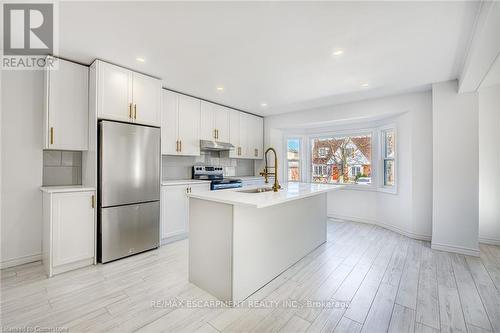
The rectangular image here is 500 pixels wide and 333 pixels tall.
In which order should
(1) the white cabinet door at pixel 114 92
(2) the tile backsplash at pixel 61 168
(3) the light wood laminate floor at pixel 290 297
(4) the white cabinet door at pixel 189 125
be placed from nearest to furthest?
(3) the light wood laminate floor at pixel 290 297 < (1) the white cabinet door at pixel 114 92 < (2) the tile backsplash at pixel 61 168 < (4) the white cabinet door at pixel 189 125

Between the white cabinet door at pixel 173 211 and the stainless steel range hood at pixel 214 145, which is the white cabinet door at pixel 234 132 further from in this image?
the white cabinet door at pixel 173 211

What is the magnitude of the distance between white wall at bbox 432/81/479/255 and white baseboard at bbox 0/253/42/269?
17.7ft

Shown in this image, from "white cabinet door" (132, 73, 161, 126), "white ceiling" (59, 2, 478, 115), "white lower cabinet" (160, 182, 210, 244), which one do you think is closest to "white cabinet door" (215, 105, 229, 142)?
"white ceiling" (59, 2, 478, 115)

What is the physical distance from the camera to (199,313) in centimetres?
187

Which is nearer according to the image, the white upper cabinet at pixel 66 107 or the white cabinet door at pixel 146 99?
the white upper cabinet at pixel 66 107

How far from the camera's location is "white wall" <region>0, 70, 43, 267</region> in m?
2.63

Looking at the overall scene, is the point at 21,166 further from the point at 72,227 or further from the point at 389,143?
the point at 389,143

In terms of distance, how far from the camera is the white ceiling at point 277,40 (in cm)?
182

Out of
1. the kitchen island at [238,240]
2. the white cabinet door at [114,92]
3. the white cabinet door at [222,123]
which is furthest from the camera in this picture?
the white cabinet door at [222,123]

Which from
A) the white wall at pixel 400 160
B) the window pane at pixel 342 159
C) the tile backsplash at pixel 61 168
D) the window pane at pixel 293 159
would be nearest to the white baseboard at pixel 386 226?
the white wall at pixel 400 160

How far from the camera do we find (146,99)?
3.15 m

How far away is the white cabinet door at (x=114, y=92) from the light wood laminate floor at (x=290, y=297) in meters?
1.87

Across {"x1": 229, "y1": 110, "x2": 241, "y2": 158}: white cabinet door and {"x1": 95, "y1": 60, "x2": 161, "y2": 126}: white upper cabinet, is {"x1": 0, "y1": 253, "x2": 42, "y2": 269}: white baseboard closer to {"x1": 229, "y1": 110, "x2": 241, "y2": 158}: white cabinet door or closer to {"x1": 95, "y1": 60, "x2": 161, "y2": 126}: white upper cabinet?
{"x1": 95, "y1": 60, "x2": 161, "y2": 126}: white upper cabinet

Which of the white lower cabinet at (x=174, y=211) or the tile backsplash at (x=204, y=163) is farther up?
the tile backsplash at (x=204, y=163)
